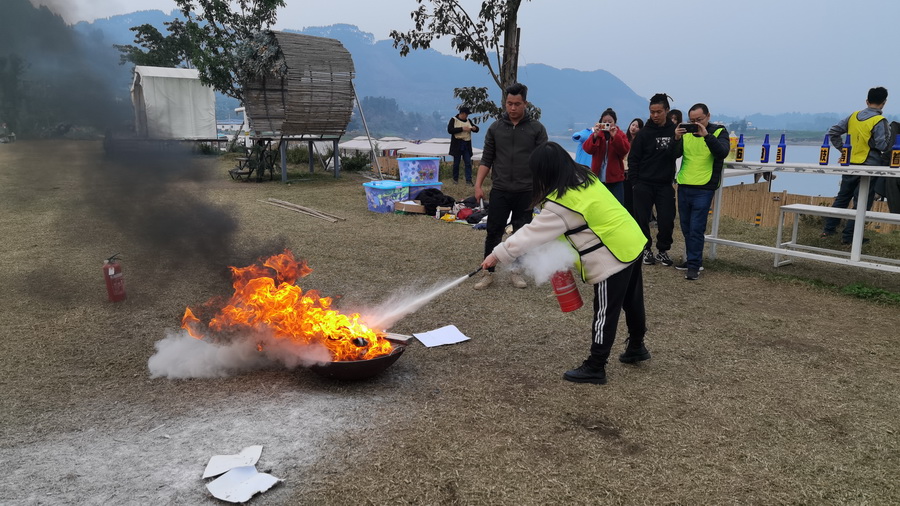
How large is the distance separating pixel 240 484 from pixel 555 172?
106 inches

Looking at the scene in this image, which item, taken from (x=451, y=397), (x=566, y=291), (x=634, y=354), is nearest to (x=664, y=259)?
(x=634, y=354)

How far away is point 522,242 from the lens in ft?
13.2

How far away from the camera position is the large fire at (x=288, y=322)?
166 inches

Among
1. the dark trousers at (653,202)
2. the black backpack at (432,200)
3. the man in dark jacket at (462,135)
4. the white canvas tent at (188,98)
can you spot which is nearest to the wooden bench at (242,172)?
the white canvas tent at (188,98)

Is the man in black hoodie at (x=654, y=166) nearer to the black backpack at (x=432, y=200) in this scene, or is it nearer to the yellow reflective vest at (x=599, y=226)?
the yellow reflective vest at (x=599, y=226)

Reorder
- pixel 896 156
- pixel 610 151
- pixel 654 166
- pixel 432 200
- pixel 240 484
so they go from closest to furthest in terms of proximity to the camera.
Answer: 1. pixel 240 484
2. pixel 896 156
3. pixel 654 166
4. pixel 610 151
5. pixel 432 200

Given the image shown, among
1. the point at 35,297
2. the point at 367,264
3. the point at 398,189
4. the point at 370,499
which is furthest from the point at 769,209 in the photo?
the point at 35,297

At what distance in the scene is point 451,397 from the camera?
4.10 metres

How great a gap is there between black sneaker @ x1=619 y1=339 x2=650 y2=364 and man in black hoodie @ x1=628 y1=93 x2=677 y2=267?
3099 mm

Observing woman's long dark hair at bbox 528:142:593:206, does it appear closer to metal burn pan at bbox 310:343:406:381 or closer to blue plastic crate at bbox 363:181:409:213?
metal burn pan at bbox 310:343:406:381

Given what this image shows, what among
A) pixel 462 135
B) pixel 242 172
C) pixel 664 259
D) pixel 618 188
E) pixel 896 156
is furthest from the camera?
pixel 242 172

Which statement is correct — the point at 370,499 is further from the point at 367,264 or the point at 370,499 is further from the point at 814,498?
the point at 367,264

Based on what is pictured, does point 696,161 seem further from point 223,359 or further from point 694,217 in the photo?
point 223,359

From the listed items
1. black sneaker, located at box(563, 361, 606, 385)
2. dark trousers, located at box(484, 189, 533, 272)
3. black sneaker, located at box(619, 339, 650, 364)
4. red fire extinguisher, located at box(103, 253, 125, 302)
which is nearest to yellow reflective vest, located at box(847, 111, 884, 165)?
dark trousers, located at box(484, 189, 533, 272)
